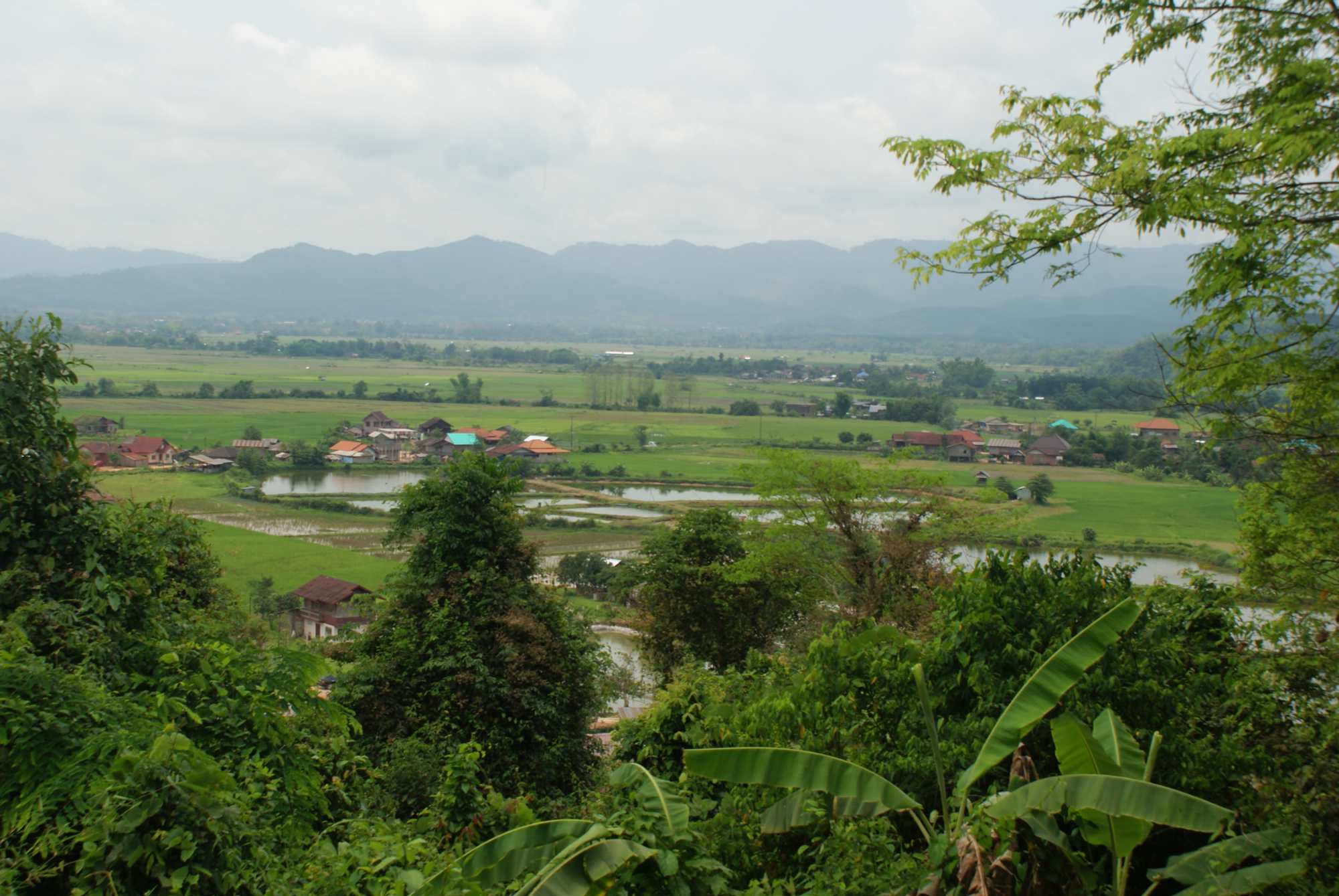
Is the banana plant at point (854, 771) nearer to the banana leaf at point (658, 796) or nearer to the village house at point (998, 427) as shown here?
the banana leaf at point (658, 796)

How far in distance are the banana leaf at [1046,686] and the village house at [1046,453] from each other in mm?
37717

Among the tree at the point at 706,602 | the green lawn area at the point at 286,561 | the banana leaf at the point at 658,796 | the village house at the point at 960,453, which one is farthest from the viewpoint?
the village house at the point at 960,453

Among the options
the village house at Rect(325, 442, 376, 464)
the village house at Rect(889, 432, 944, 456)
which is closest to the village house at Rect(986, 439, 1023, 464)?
the village house at Rect(889, 432, 944, 456)

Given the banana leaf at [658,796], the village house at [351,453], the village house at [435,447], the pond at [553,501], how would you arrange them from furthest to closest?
1. the village house at [435,447]
2. the village house at [351,453]
3. the pond at [553,501]
4. the banana leaf at [658,796]

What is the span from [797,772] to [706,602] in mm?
9600

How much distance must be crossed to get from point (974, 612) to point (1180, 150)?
253 cm

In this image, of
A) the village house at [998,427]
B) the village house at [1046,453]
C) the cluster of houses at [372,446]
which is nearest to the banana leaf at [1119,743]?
the cluster of houses at [372,446]

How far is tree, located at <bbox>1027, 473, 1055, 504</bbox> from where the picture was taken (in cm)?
3045

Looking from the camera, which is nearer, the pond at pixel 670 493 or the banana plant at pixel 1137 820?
the banana plant at pixel 1137 820

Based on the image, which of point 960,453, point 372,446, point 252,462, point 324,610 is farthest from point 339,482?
point 960,453

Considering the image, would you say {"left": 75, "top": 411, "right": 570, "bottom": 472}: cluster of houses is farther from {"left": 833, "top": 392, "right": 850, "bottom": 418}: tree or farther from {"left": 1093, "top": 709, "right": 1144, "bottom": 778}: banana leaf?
{"left": 1093, "top": 709, "right": 1144, "bottom": 778}: banana leaf

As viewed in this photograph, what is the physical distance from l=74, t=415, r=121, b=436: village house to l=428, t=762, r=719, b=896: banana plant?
3725cm

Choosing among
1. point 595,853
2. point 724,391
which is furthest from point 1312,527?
point 724,391

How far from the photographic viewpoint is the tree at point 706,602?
12867mm
